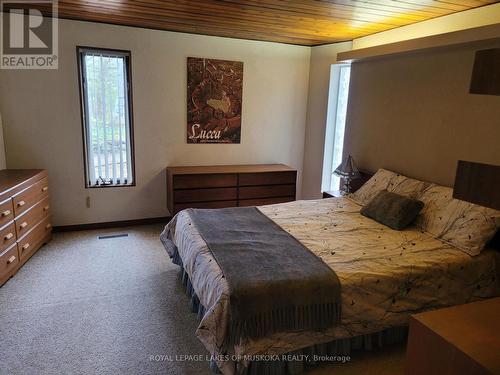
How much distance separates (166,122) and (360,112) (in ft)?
7.72

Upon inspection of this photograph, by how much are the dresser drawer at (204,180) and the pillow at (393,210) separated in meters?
1.76

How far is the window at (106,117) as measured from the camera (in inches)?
154

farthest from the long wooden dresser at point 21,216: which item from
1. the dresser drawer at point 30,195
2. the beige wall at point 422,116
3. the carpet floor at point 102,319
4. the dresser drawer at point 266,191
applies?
the beige wall at point 422,116

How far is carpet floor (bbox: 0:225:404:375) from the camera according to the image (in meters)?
2.11

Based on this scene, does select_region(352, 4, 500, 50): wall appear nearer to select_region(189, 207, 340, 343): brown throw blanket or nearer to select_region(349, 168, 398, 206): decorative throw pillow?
select_region(349, 168, 398, 206): decorative throw pillow

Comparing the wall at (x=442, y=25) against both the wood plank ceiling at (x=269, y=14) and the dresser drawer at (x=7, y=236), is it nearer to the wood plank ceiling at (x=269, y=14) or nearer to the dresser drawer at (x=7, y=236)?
the wood plank ceiling at (x=269, y=14)

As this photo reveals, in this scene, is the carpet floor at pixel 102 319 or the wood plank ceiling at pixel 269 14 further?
the wood plank ceiling at pixel 269 14

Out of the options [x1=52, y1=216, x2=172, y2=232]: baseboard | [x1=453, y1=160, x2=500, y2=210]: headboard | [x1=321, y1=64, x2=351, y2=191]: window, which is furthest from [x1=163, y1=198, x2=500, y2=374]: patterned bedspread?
[x1=321, y1=64, x2=351, y2=191]: window

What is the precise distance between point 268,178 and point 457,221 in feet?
7.77

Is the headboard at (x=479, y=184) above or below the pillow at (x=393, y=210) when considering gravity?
above

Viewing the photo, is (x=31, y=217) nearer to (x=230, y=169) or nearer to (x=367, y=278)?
(x=230, y=169)

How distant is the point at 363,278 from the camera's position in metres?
2.08

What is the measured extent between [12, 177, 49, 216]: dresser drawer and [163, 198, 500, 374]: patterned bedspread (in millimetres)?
1547

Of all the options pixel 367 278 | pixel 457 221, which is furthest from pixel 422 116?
pixel 367 278
